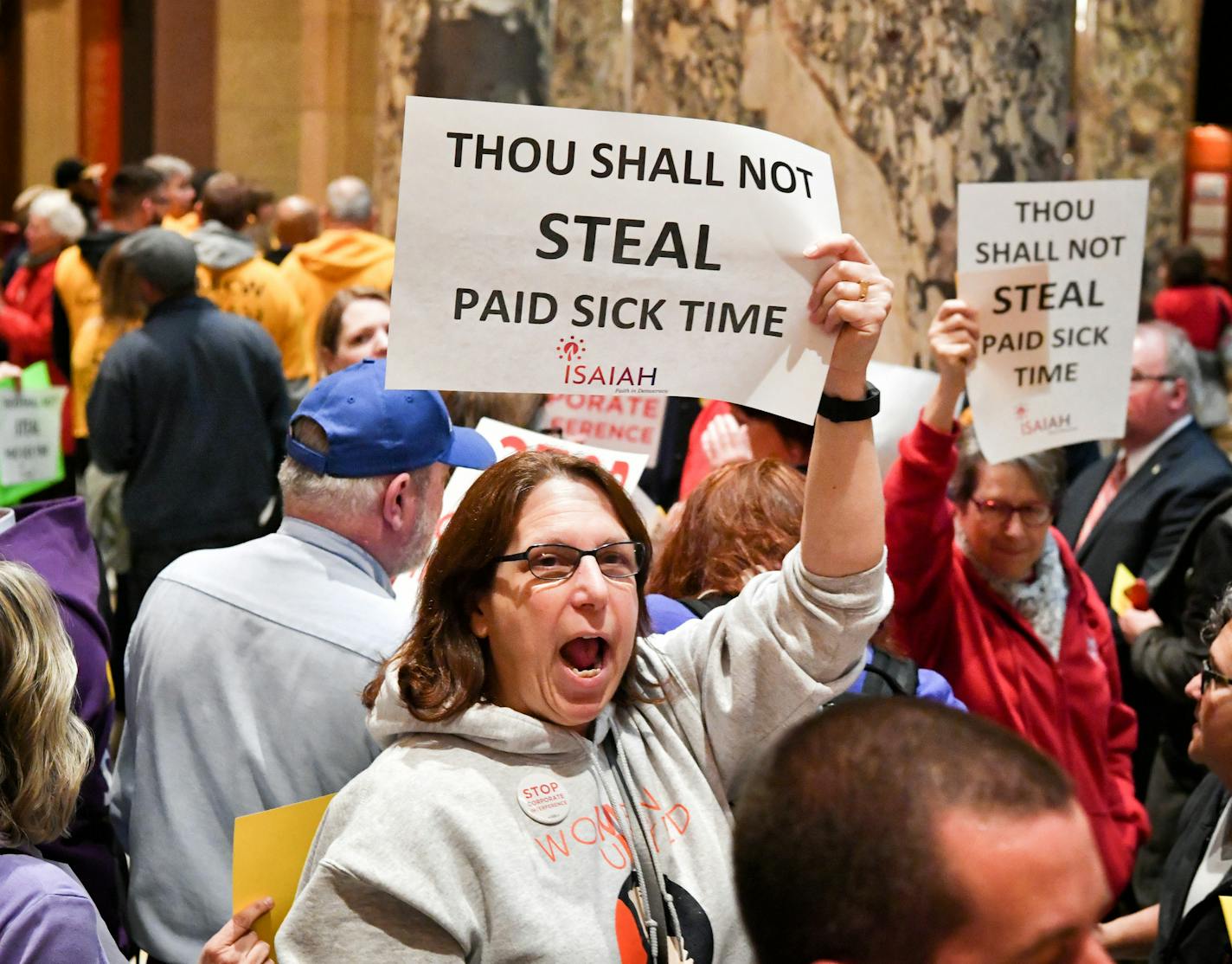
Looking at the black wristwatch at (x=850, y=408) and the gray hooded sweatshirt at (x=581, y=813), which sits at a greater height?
the black wristwatch at (x=850, y=408)

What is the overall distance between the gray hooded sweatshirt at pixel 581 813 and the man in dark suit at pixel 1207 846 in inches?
34.4

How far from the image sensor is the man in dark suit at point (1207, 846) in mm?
2695

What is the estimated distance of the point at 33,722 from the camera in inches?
88.2

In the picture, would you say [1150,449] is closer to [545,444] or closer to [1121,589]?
[1121,589]

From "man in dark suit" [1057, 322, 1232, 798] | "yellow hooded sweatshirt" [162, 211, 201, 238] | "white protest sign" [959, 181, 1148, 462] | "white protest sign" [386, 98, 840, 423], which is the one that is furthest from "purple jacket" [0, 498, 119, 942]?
"yellow hooded sweatshirt" [162, 211, 201, 238]

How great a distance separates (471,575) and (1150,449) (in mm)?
3437

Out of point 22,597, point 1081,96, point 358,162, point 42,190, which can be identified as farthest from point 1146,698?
point 358,162

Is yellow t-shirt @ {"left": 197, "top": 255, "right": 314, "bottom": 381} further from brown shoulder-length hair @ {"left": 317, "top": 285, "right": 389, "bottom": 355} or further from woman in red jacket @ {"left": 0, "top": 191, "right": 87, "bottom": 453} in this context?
brown shoulder-length hair @ {"left": 317, "top": 285, "right": 389, "bottom": 355}

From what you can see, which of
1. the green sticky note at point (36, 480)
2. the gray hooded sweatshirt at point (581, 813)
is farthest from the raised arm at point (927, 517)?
the green sticky note at point (36, 480)

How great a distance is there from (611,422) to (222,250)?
3.13m

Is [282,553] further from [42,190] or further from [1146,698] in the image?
[42,190]

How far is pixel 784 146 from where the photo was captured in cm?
246

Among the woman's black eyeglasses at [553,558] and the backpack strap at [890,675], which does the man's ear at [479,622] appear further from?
the backpack strap at [890,675]

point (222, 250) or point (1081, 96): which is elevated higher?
point (1081, 96)
